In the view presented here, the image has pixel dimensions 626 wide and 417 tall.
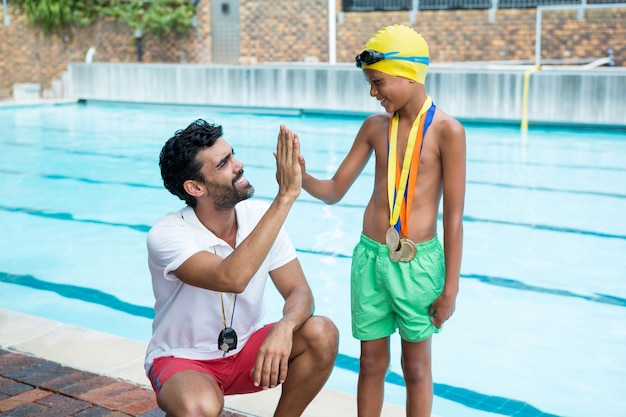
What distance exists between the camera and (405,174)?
2.78 m

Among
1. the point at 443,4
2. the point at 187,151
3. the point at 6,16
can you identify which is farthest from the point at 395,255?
the point at 6,16

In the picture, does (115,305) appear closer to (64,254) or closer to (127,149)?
(64,254)

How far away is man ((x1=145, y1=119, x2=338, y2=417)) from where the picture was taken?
2.60m

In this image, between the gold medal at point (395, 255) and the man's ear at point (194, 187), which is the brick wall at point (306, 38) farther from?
the man's ear at point (194, 187)

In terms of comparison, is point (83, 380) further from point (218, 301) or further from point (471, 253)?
point (471, 253)

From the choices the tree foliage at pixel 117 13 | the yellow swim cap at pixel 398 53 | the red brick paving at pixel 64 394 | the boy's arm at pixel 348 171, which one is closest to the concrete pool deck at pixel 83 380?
the red brick paving at pixel 64 394

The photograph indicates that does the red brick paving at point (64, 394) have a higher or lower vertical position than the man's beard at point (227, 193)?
lower

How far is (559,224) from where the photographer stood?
7355mm

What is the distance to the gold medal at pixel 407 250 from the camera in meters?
2.77

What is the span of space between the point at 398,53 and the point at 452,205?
543 millimetres

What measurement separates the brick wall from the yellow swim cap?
640 inches

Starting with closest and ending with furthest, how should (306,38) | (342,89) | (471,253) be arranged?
(471,253) → (342,89) → (306,38)

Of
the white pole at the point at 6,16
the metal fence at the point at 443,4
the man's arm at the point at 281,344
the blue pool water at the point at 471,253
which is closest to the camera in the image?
the man's arm at the point at 281,344

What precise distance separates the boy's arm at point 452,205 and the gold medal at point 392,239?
0.53ft
